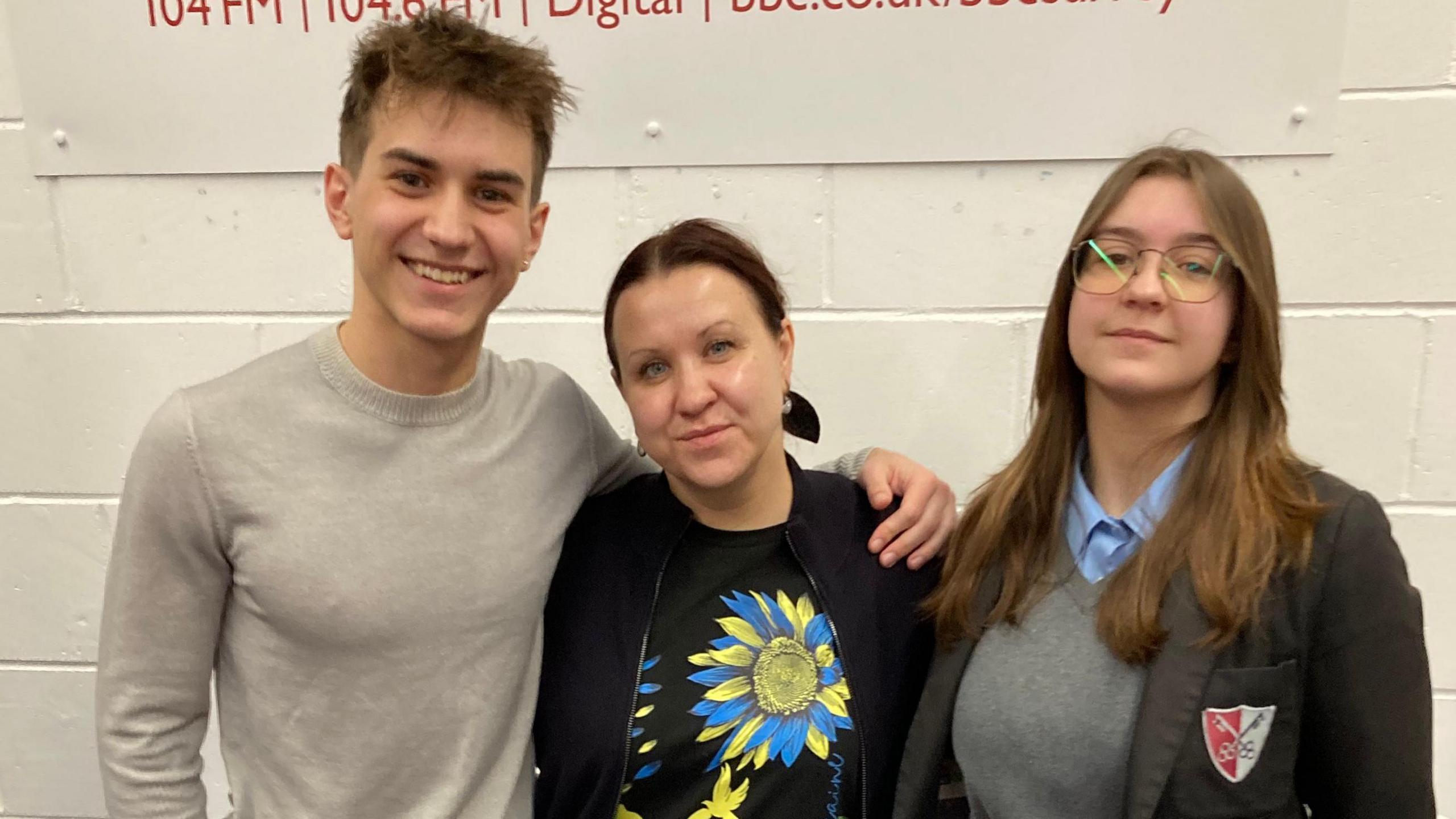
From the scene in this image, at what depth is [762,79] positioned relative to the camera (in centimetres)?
130

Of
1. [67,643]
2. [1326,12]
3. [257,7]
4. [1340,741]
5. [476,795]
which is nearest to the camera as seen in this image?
[1340,741]

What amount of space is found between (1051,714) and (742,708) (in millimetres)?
321

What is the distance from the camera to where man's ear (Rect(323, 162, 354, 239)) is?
97 cm

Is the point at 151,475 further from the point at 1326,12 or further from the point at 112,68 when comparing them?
the point at 1326,12

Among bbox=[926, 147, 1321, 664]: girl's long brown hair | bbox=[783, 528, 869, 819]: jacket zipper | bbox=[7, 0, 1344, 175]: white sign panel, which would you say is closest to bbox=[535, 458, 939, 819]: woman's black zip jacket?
bbox=[783, 528, 869, 819]: jacket zipper

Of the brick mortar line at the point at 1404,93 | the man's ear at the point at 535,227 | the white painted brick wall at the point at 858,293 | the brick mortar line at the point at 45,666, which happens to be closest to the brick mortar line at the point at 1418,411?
the white painted brick wall at the point at 858,293

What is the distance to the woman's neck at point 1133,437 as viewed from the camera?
3.09 feet

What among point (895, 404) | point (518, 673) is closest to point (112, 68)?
point (518, 673)

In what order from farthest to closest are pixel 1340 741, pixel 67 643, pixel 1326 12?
pixel 67 643, pixel 1326 12, pixel 1340 741

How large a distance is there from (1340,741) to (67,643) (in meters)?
1.92

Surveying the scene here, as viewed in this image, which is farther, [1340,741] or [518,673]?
[518,673]

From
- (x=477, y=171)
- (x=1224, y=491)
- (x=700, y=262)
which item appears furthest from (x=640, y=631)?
(x=1224, y=491)

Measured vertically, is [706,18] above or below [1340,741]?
above

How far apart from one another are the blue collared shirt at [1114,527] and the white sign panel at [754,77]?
0.56 metres
